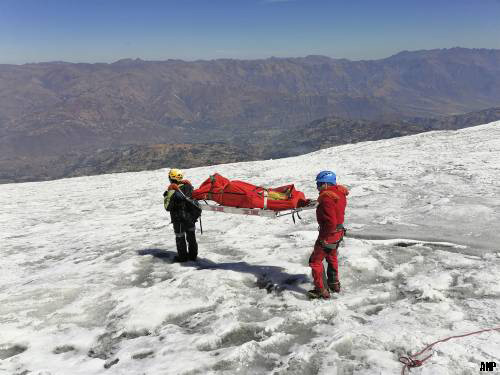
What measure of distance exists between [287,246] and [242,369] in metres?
5.46

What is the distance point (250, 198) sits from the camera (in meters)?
8.72

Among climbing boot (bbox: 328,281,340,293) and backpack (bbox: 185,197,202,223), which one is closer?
climbing boot (bbox: 328,281,340,293)

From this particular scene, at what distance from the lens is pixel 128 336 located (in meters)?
6.61

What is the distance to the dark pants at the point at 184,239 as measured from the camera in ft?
32.1

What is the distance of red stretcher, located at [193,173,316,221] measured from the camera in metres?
8.70

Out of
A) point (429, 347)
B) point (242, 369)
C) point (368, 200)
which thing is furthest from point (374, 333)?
point (368, 200)

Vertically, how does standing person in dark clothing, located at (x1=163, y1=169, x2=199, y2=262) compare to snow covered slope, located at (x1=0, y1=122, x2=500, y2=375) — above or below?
→ above

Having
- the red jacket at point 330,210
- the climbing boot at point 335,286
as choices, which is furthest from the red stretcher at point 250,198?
the climbing boot at point 335,286

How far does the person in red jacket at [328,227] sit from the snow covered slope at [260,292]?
383 mm

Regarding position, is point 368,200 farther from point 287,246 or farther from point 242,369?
point 242,369

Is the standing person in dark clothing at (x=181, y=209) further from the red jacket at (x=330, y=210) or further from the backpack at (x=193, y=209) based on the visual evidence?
the red jacket at (x=330, y=210)

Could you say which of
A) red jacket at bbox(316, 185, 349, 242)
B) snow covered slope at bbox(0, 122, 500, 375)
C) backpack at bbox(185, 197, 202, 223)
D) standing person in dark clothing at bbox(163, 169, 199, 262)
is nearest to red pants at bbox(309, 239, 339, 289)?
red jacket at bbox(316, 185, 349, 242)

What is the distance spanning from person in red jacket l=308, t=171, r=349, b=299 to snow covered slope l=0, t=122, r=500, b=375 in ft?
1.26

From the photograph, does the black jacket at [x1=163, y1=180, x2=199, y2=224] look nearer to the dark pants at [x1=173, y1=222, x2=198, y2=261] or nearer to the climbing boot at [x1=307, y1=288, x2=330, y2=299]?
the dark pants at [x1=173, y1=222, x2=198, y2=261]
